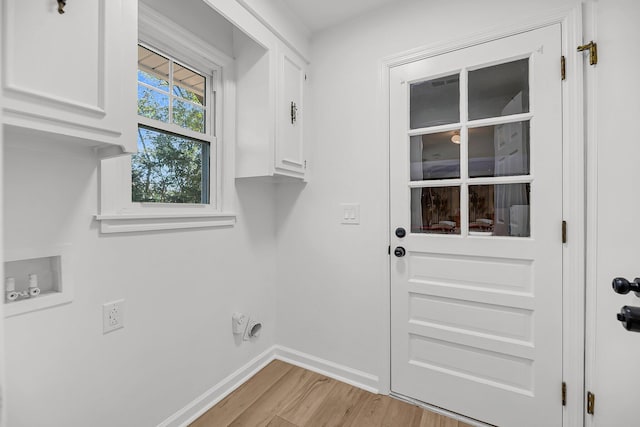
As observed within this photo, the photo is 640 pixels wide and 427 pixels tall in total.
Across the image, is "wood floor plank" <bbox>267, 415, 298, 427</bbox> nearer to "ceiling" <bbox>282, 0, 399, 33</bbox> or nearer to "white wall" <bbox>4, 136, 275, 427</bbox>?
"white wall" <bbox>4, 136, 275, 427</bbox>

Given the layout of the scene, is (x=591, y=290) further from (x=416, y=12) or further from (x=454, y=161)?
(x=416, y=12)

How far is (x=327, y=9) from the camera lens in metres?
1.89

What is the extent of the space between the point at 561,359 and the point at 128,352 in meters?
2.06

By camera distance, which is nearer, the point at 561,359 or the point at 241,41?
the point at 561,359

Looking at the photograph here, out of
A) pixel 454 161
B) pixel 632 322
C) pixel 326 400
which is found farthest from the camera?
pixel 326 400

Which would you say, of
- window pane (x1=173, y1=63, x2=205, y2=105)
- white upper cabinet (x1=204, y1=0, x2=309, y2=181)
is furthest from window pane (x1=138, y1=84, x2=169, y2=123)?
white upper cabinet (x1=204, y1=0, x2=309, y2=181)

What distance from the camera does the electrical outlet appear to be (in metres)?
1.27

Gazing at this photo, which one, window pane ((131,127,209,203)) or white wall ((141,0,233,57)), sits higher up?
white wall ((141,0,233,57))

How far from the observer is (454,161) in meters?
1.69

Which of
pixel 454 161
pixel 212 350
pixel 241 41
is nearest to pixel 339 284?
pixel 212 350

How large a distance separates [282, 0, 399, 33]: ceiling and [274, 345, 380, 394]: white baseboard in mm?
2344

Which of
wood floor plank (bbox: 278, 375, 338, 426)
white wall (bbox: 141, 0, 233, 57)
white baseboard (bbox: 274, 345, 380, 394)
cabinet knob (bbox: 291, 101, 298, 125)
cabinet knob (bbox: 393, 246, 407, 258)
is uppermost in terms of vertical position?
white wall (bbox: 141, 0, 233, 57)

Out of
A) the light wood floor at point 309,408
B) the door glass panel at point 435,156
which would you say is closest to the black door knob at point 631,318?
the door glass panel at point 435,156

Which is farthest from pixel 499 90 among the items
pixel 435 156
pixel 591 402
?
pixel 591 402
